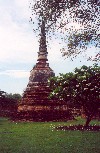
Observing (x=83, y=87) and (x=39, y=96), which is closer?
(x=83, y=87)

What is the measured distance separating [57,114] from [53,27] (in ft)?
75.7

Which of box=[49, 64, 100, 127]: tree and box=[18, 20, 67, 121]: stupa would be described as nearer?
box=[49, 64, 100, 127]: tree

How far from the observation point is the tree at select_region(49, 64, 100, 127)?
23031 millimetres

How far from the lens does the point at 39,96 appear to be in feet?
117

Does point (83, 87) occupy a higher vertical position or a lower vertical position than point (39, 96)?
lower

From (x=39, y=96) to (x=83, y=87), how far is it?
521 inches

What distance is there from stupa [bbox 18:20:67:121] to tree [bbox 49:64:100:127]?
8.44 m

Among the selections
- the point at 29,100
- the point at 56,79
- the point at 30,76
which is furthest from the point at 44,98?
the point at 56,79

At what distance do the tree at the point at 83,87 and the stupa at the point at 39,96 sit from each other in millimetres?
8444

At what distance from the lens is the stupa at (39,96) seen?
3375cm

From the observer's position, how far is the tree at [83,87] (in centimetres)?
2303

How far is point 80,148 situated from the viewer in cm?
1289

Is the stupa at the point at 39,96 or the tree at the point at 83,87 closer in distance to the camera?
the tree at the point at 83,87

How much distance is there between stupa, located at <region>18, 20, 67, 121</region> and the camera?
3375cm
